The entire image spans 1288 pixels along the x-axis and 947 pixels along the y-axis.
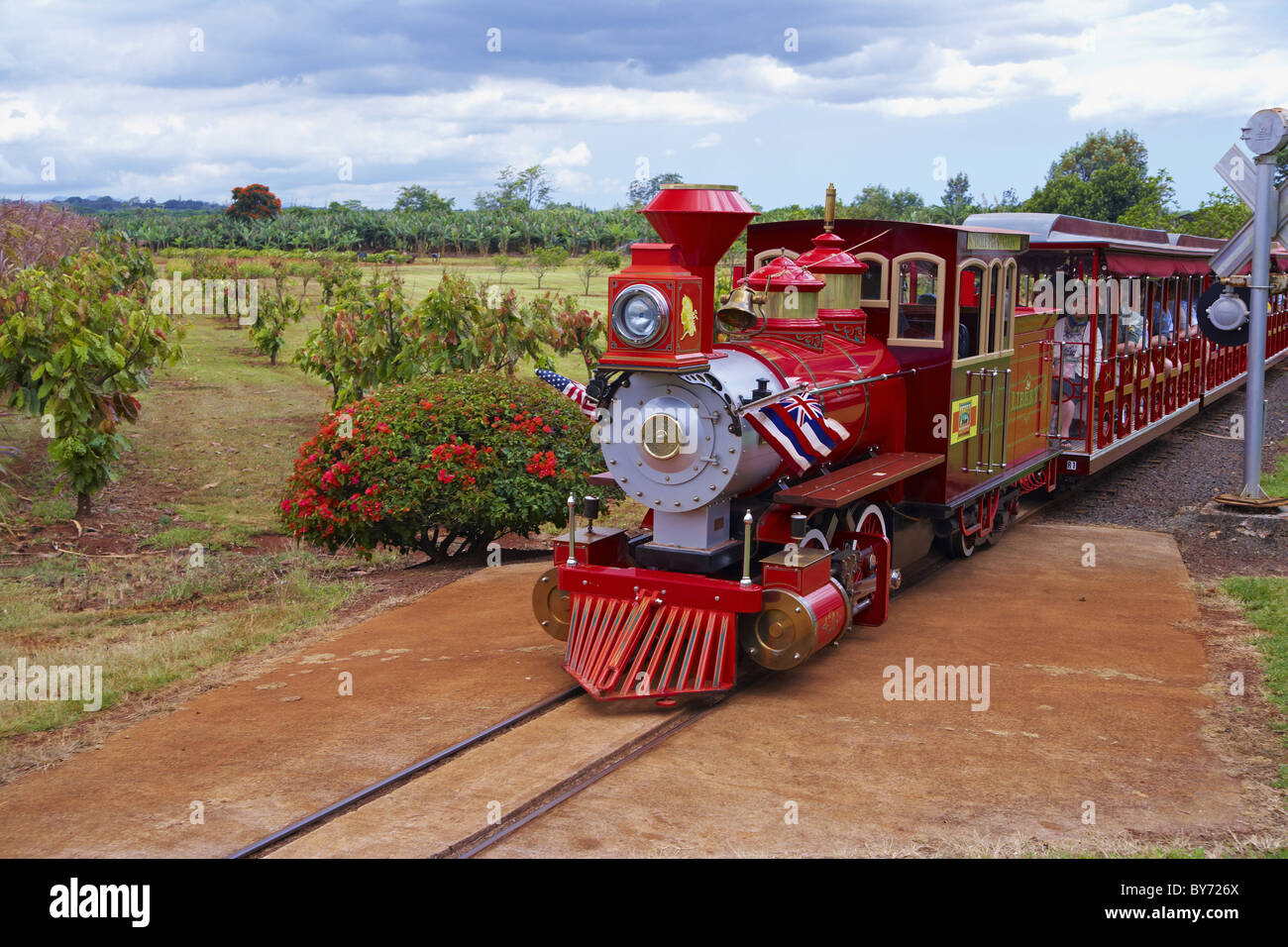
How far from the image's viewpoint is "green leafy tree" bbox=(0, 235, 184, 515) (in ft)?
44.8

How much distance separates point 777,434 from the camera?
7395 mm

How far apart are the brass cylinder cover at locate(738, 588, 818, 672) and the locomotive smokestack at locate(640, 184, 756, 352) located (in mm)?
1675

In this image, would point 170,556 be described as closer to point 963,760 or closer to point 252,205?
point 963,760

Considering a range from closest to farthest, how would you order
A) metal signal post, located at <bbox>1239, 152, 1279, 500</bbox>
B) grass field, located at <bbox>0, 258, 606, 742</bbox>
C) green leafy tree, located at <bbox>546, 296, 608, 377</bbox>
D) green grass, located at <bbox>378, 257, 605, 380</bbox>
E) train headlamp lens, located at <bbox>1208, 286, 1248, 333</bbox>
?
grass field, located at <bbox>0, 258, 606, 742</bbox>
metal signal post, located at <bbox>1239, 152, 1279, 500</bbox>
train headlamp lens, located at <bbox>1208, 286, 1248, 333</bbox>
green leafy tree, located at <bbox>546, 296, 608, 377</bbox>
green grass, located at <bbox>378, 257, 605, 380</bbox>

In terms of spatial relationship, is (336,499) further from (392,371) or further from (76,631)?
(392,371)

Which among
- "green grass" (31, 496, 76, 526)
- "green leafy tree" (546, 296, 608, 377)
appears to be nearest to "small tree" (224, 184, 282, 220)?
"green leafy tree" (546, 296, 608, 377)

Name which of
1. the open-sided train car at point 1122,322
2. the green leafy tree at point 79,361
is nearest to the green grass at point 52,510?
the green leafy tree at point 79,361

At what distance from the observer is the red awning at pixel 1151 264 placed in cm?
1324

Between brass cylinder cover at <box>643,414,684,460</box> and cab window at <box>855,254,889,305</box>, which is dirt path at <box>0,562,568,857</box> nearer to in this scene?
brass cylinder cover at <box>643,414,684,460</box>

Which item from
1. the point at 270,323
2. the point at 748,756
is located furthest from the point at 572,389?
the point at 270,323

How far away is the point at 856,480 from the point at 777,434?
104cm

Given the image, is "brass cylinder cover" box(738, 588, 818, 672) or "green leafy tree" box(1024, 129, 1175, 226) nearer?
"brass cylinder cover" box(738, 588, 818, 672)

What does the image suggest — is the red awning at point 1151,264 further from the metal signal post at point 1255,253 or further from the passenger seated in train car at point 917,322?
the passenger seated in train car at point 917,322

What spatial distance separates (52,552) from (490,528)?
5.40 meters
